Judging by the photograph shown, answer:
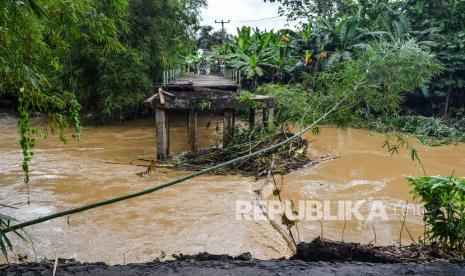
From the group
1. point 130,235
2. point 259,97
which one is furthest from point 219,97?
point 130,235

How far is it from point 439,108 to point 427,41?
327 cm

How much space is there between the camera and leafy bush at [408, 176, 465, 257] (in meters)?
2.96

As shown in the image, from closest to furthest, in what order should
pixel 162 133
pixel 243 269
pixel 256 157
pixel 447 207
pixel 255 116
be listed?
pixel 243 269 < pixel 447 207 < pixel 256 157 < pixel 162 133 < pixel 255 116

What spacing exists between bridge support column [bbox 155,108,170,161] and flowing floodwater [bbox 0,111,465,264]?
0.63 meters

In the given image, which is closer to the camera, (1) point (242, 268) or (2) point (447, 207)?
(1) point (242, 268)

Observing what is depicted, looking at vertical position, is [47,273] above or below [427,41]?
below

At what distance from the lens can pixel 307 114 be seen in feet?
16.8

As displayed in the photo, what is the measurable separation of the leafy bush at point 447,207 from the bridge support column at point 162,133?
714 cm

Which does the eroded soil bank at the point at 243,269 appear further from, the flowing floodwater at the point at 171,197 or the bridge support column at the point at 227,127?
the bridge support column at the point at 227,127

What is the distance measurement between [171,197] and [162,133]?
2.73 m

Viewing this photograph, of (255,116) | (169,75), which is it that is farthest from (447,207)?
(169,75)

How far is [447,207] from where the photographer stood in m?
2.98

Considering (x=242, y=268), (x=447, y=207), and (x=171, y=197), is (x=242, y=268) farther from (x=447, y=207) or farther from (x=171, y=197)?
(x=171, y=197)

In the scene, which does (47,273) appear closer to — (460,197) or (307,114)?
(460,197)
